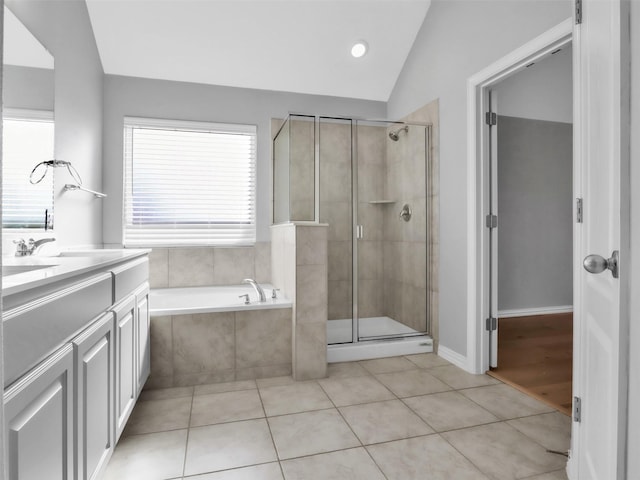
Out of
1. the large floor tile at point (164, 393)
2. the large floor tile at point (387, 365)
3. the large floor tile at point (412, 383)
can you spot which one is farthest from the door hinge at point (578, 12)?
the large floor tile at point (164, 393)

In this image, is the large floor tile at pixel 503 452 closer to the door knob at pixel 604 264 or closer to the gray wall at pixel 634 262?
the gray wall at pixel 634 262

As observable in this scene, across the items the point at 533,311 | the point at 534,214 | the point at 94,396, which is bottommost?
the point at 533,311

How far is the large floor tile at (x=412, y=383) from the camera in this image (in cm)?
246

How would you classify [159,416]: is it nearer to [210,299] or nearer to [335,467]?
[335,467]

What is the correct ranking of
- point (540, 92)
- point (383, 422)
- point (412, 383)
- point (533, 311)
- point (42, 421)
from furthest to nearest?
point (533, 311) < point (540, 92) < point (412, 383) < point (383, 422) < point (42, 421)

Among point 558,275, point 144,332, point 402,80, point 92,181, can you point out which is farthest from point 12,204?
point 558,275

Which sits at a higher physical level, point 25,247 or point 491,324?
point 25,247

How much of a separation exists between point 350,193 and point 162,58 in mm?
1916

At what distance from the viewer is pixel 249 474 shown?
1648 millimetres

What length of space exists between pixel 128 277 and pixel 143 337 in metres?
0.51

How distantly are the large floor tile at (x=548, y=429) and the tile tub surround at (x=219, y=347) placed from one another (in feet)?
4.80

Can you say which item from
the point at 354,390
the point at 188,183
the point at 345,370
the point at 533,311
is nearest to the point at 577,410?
the point at 354,390

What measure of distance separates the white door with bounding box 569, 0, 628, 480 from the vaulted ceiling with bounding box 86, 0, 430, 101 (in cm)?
219

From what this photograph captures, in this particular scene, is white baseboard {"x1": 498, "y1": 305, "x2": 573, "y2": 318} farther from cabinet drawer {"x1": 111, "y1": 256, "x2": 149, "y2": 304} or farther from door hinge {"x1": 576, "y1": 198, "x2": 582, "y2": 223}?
cabinet drawer {"x1": 111, "y1": 256, "x2": 149, "y2": 304}
